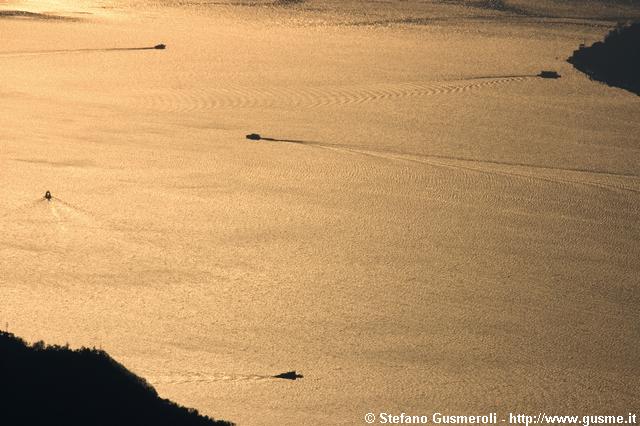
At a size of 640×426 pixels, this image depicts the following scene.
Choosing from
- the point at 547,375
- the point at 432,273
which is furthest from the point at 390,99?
the point at 547,375

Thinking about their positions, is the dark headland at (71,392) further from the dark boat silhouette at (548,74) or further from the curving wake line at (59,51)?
the dark boat silhouette at (548,74)

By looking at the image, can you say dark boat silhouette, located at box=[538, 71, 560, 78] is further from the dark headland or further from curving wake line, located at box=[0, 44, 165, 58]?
the dark headland

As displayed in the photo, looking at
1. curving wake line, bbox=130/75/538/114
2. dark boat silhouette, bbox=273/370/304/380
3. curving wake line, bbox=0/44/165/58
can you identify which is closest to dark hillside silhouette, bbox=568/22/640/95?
curving wake line, bbox=130/75/538/114

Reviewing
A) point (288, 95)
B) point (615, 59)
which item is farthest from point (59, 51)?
point (615, 59)

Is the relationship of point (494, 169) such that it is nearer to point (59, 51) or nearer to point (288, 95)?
point (288, 95)

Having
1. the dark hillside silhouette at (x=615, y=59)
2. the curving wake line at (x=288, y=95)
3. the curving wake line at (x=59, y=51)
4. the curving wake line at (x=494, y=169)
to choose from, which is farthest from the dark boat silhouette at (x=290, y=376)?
the dark hillside silhouette at (x=615, y=59)

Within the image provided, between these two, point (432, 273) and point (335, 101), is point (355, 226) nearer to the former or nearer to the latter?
point (432, 273)
